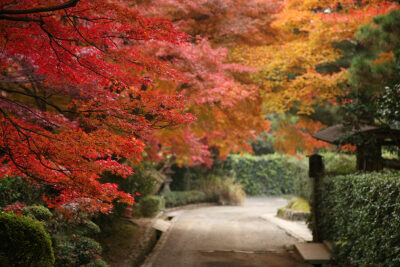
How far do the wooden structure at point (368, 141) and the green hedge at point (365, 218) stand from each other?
130 cm

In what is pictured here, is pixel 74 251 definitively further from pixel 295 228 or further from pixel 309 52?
pixel 309 52

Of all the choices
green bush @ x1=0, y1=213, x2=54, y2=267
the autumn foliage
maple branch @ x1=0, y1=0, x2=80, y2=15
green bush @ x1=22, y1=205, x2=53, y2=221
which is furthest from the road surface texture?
maple branch @ x1=0, y1=0, x2=80, y2=15

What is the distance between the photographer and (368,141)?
31.1ft

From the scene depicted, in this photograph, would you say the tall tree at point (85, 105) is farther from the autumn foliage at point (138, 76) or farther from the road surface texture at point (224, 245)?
the road surface texture at point (224, 245)

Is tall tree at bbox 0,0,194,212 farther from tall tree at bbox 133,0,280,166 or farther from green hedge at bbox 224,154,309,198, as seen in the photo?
green hedge at bbox 224,154,309,198

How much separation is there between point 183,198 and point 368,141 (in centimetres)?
1266

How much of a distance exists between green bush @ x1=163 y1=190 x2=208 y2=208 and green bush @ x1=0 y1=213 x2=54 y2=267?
49.4 ft

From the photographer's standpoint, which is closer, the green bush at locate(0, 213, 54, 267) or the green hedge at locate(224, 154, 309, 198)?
the green bush at locate(0, 213, 54, 267)

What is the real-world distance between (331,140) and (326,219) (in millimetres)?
2015

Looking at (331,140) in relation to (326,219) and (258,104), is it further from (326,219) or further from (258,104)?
(258,104)

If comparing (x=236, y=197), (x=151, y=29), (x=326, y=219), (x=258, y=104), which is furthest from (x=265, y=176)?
(x=151, y=29)

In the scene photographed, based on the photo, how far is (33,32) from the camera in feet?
14.6

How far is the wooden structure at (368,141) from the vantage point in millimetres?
9555

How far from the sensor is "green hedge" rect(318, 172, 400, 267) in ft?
16.8
